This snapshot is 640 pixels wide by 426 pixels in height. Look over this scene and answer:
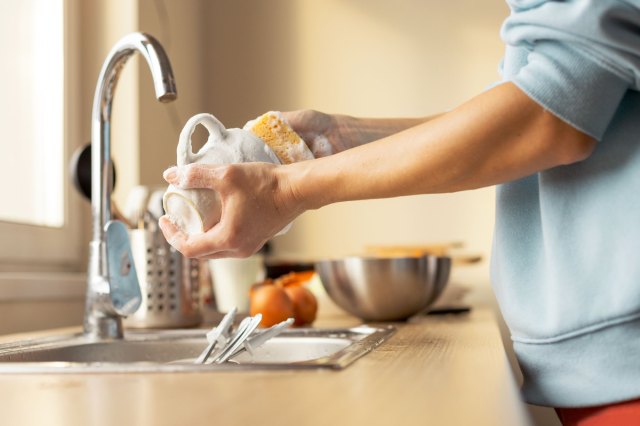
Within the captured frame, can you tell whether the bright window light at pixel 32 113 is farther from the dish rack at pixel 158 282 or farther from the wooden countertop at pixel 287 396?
the wooden countertop at pixel 287 396

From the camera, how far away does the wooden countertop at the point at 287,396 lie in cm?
48

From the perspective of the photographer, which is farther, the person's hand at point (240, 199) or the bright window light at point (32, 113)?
the bright window light at point (32, 113)

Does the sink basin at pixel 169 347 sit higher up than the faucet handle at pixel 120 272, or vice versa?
the faucet handle at pixel 120 272

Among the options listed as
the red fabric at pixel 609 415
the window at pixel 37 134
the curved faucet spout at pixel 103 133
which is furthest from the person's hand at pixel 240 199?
the window at pixel 37 134

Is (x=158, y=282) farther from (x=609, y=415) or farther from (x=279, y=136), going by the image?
(x=609, y=415)

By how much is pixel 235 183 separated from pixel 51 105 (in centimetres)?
120

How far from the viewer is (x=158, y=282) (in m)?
1.42

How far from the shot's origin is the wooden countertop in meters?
0.48

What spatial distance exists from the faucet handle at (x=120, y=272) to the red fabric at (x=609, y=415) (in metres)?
0.59

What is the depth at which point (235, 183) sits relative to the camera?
754 mm

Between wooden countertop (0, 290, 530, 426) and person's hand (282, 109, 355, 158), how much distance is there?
0.87 ft

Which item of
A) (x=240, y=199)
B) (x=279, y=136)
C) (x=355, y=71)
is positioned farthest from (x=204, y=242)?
(x=355, y=71)

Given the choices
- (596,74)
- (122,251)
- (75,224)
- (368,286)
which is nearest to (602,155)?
(596,74)

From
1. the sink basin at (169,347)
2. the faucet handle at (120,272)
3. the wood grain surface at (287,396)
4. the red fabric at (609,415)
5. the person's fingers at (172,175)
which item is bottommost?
the red fabric at (609,415)
